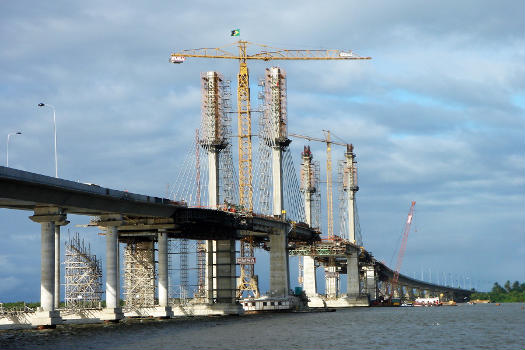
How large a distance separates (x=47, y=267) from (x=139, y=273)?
65.1m

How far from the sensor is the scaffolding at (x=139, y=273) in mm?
177925

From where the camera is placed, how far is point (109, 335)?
10725 cm

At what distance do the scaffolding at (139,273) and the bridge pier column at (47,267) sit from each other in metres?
58.9

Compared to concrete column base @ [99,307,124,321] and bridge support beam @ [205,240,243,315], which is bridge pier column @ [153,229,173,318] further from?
bridge support beam @ [205,240,243,315]

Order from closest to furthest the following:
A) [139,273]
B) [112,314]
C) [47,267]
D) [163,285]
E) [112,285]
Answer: [47,267], [112,314], [112,285], [163,285], [139,273]

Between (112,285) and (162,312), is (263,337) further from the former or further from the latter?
(162,312)

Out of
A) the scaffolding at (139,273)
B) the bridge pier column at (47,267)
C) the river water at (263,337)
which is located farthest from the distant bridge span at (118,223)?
the river water at (263,337)

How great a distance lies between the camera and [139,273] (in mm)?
181000

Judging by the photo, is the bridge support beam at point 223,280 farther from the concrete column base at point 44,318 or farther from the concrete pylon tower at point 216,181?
the concrete column base at point 44,318

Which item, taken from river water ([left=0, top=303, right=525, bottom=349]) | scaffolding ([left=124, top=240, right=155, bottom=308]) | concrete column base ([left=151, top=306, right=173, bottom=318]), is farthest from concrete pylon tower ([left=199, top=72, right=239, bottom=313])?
river water ([left=0, top=303, right=525, bottom=349])

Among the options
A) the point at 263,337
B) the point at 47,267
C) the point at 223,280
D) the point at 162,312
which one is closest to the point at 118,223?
the point at 47,267

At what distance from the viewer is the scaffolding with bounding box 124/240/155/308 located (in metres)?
178

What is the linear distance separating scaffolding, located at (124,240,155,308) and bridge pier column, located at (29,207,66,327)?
193 ft

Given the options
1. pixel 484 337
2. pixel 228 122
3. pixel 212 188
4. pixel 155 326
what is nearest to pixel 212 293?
pixel 212 188
